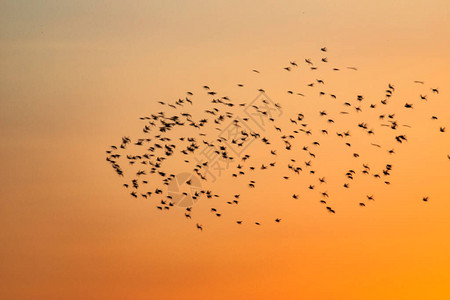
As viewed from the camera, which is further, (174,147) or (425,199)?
(174,147)

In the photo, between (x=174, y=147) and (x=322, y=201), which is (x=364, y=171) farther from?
(x=174, y=147)

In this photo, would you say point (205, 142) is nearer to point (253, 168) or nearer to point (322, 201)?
point (253, 168)

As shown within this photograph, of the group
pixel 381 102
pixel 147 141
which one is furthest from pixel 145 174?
pixel 381 102

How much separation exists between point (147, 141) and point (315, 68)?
12.3 m

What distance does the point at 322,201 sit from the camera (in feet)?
205

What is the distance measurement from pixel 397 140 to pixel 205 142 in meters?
12.6

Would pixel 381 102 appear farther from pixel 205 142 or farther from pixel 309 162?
pixel 205 142

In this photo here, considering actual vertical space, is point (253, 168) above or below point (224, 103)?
below

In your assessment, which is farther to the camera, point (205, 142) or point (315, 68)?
point (205, 142)

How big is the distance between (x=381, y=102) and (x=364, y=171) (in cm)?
448

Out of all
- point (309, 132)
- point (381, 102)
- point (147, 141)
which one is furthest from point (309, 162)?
point (147, 141)

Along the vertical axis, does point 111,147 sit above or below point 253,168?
above

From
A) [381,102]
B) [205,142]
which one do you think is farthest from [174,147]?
[381,102]

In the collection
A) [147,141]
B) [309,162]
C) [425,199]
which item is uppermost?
[147,141]
